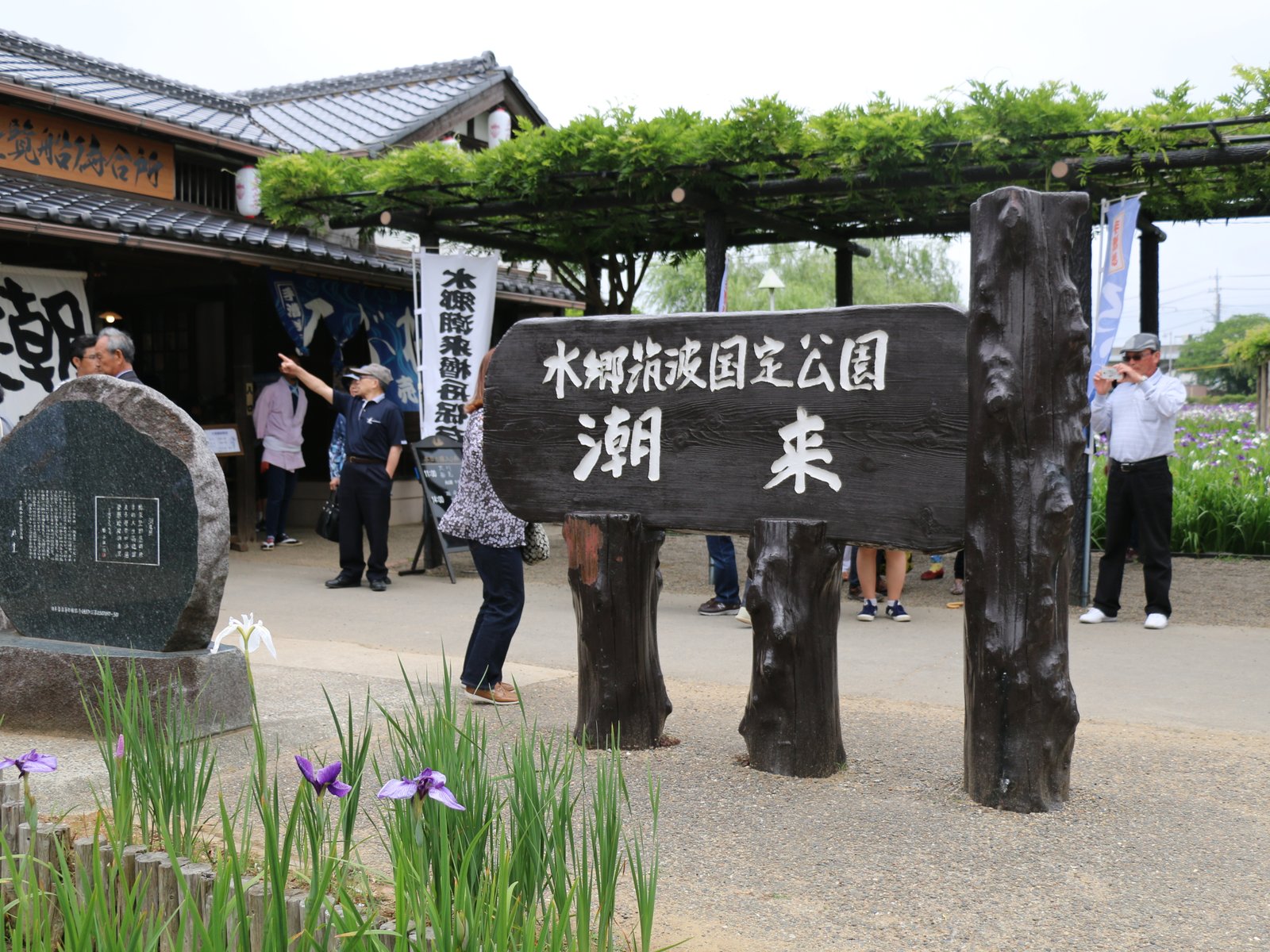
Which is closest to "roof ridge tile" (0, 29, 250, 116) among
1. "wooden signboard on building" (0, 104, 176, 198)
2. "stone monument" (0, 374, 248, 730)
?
"wooden signboard on building" (0, 104, 176, 198)

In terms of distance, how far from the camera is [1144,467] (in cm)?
771

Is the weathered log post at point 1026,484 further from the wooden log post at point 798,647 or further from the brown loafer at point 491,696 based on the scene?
the brown loafer at point 491,696

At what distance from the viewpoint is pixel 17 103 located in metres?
10.7

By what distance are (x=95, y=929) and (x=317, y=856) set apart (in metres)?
0.41

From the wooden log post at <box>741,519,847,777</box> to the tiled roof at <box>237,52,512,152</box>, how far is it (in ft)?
39.2

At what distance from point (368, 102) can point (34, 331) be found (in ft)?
31.1

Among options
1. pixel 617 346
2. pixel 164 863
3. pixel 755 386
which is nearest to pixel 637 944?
pixel 164 863

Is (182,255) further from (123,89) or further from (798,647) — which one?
(798,647)

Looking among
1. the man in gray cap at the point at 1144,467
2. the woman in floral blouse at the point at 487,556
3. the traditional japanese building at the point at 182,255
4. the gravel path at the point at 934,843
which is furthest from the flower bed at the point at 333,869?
the traditional japanese building at the point at 182,255

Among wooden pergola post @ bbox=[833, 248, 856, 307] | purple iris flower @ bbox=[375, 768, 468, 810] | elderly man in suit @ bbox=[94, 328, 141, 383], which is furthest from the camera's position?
wooden pergola post @ bbox=[833, 248, 856, 307]

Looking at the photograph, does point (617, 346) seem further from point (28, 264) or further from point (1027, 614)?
point (28, 264)

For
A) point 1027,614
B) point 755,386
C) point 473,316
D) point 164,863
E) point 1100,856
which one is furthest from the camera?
point 473,316

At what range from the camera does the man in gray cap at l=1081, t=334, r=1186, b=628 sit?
7617 millimetres

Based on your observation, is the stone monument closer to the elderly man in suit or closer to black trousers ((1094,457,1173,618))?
the elderly man in suit
